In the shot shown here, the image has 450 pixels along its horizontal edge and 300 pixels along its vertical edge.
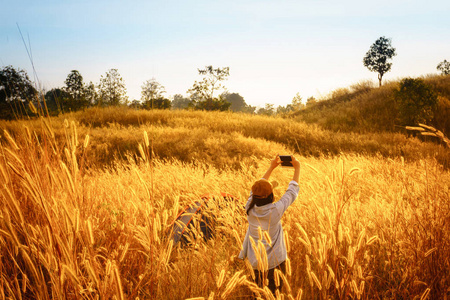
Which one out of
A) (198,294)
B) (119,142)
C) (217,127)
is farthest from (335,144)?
(198,294)

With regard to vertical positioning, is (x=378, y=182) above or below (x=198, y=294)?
below

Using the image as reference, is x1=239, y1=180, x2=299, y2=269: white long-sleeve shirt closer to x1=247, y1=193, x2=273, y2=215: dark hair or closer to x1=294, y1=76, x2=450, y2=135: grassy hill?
x1=247, y1=193, x2=273, y2=215: dark hair

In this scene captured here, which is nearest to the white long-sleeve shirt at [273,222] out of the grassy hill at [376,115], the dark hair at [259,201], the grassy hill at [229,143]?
the dark hair at [259,201]

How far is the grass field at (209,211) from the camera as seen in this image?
4.20ft

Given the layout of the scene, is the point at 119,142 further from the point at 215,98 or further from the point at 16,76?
the point at 215,98

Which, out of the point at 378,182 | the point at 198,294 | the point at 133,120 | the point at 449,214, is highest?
the point at 133,120

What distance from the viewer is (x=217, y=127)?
14.6 m

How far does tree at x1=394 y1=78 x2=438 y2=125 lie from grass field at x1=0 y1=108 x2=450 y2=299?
387cm

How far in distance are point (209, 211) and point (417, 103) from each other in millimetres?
16270

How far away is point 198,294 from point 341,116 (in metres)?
19.4

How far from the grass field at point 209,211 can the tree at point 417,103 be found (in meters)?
→ 3.87

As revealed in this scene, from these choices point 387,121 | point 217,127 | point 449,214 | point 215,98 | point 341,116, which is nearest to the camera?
point 449,214

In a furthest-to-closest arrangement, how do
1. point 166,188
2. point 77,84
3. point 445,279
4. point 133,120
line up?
point 77,84 < point 133,120 < point 166,188 < point 445,279

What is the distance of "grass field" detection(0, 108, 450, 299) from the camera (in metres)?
1.28
